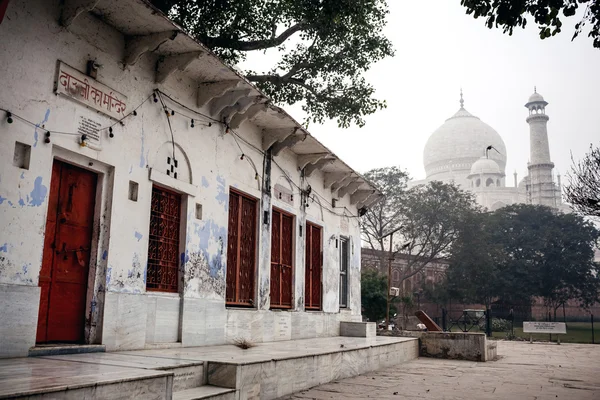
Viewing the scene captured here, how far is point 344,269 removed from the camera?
15.7 m

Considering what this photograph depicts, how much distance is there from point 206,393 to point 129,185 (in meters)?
3.09

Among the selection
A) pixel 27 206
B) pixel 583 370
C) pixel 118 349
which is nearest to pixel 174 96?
pixel 27 206

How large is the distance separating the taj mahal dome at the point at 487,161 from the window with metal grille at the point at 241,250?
56.2 m

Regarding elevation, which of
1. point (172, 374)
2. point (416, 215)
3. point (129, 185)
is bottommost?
point (172, 374)

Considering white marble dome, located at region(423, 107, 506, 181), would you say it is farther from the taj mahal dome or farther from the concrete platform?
the concrete platform

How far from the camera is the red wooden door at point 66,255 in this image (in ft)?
20.2

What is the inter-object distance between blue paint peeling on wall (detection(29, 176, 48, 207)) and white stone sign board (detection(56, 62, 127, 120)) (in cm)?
109

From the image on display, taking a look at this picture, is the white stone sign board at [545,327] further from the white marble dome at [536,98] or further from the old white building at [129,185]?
the white marble dome at [536,98]

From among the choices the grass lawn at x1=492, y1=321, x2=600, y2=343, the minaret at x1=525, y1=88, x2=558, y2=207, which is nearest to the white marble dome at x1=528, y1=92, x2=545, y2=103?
the minaret at x1=525, y1=88, x2=558, y2=207

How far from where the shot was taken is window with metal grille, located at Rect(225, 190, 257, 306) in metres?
9.83

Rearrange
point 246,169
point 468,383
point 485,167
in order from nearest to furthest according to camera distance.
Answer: point 468,383, point 246,169, point 485,167

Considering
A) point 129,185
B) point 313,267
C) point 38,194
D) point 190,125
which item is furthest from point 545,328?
point 38,194

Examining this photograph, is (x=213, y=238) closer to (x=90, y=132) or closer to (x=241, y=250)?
(x=241, y=250)

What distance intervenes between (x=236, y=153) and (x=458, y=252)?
105 ft
